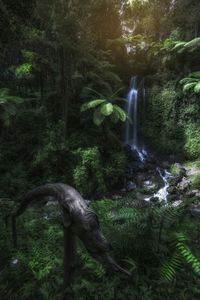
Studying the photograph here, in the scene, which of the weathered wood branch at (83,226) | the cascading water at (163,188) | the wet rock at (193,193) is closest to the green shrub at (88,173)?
the cascading water at (163,188)

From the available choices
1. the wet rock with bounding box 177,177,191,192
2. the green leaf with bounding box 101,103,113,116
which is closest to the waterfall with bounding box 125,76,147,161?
the wet rock with bounding box 177,177,191,192

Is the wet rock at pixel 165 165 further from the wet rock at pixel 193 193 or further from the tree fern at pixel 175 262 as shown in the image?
the tree fern at pixel 175 262

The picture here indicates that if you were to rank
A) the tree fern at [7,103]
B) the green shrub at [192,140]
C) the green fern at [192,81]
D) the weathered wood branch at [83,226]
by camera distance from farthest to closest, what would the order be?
1. the green shrub at [192,140]
2. the green fern at [192,81]
3. the tree fern at [7,103]
4. the weathered wood branch at [83,226]

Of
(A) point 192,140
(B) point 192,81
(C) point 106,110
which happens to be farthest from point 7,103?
(A) point 192,140

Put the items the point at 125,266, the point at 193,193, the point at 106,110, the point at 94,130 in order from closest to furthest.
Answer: the point at 125,266 → the point at 193,193 → the point at 106,110 → the point at 94,130

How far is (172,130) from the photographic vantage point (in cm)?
1047

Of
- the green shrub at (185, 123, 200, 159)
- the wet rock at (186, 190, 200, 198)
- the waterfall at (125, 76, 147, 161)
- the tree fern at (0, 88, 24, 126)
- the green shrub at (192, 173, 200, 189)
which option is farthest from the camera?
the waterfall at (125, 76, 147, 161)

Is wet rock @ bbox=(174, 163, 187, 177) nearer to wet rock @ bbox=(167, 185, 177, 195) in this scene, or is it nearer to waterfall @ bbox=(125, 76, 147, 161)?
wet rock @ bbox=(167, 185, 177, 195)

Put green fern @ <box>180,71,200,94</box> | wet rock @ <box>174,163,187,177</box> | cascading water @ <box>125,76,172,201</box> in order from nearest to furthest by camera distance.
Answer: wet rock @ <box>174,163,187,177</box> < green fern @ <box>180,71,200,94</box> < cascading water @ <box>125,76,172,201</box>

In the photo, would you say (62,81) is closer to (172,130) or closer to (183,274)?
(172,130)

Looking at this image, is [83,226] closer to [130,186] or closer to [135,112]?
[130,186]

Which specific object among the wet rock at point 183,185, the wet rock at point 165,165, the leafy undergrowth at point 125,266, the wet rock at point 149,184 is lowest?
the wet rock at point 149,184

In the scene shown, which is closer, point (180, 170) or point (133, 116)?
point (180, 170)

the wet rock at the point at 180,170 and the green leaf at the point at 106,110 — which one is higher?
the green leaf at the point at 106,110
